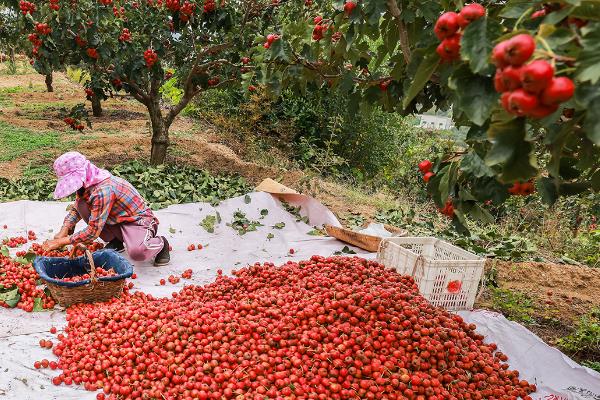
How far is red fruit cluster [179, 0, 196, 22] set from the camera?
552 centimetres

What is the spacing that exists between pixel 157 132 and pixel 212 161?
1322 millimetres

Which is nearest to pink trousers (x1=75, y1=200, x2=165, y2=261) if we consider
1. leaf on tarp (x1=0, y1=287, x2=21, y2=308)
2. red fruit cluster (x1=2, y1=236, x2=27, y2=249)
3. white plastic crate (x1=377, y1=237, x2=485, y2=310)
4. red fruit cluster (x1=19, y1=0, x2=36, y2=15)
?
red fruit cluster (x1=2, y1=236, x2=27, y2=249)

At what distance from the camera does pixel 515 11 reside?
1232mm

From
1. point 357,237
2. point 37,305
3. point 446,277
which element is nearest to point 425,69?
point 446,277

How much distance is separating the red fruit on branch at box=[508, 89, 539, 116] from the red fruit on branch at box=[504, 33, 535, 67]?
56 mm

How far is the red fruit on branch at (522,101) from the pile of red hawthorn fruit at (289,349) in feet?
5.90

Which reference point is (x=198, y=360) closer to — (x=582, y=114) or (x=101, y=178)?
(x=101, y=178)

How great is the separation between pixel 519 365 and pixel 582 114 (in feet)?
7.69

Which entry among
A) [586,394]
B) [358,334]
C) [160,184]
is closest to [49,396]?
[358,334]

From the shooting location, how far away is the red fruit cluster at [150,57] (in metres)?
5.52

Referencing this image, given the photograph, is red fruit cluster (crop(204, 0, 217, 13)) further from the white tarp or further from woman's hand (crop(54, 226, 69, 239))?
woman's hand (crop(54, 226, 69, 239))

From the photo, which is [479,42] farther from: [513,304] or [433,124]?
[433,124]

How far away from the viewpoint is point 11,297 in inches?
130

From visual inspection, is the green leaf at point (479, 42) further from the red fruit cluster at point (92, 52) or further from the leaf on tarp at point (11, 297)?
the red fruit cluster at point (92, 52)
